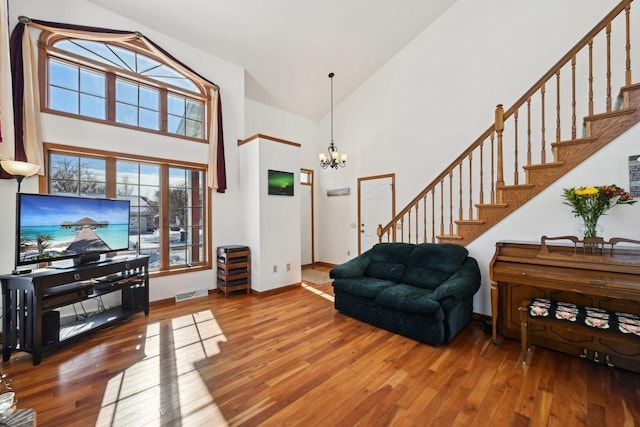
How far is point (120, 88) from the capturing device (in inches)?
148

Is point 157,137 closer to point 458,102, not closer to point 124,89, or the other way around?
point 124,89

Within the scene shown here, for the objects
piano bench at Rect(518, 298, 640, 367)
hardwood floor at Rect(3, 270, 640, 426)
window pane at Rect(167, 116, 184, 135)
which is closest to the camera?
hardwood floor at Rect(3, 270, 640, 426)

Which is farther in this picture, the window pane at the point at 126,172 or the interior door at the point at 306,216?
the interior door at the point at 306,216

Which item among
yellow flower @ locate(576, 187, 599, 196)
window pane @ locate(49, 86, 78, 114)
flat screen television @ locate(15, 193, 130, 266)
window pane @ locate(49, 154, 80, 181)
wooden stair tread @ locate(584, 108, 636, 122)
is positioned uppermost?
window pane @ locate(49, 86, 78, 114)

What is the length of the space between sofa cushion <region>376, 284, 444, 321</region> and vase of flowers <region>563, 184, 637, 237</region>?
4.92ft

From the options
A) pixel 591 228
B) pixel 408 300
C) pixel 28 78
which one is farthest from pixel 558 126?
pixel 28 78

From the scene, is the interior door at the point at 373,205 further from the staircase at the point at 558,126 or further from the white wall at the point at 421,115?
the staircase at the point at 558,126

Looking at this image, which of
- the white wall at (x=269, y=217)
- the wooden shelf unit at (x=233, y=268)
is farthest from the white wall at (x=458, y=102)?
the wooden shelf unit at (x=233, y=268)

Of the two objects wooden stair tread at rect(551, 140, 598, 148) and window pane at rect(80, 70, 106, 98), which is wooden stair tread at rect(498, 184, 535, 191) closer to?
wooden stair tread at rect(551, 140, 598, 148)

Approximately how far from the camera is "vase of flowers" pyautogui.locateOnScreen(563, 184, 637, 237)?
2.26m

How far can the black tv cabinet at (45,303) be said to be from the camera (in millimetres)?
2414

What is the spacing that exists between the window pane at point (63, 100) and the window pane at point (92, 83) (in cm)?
15

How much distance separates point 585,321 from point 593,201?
104cm

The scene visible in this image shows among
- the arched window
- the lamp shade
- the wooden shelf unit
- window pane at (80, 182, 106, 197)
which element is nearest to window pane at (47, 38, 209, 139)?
the arched window
